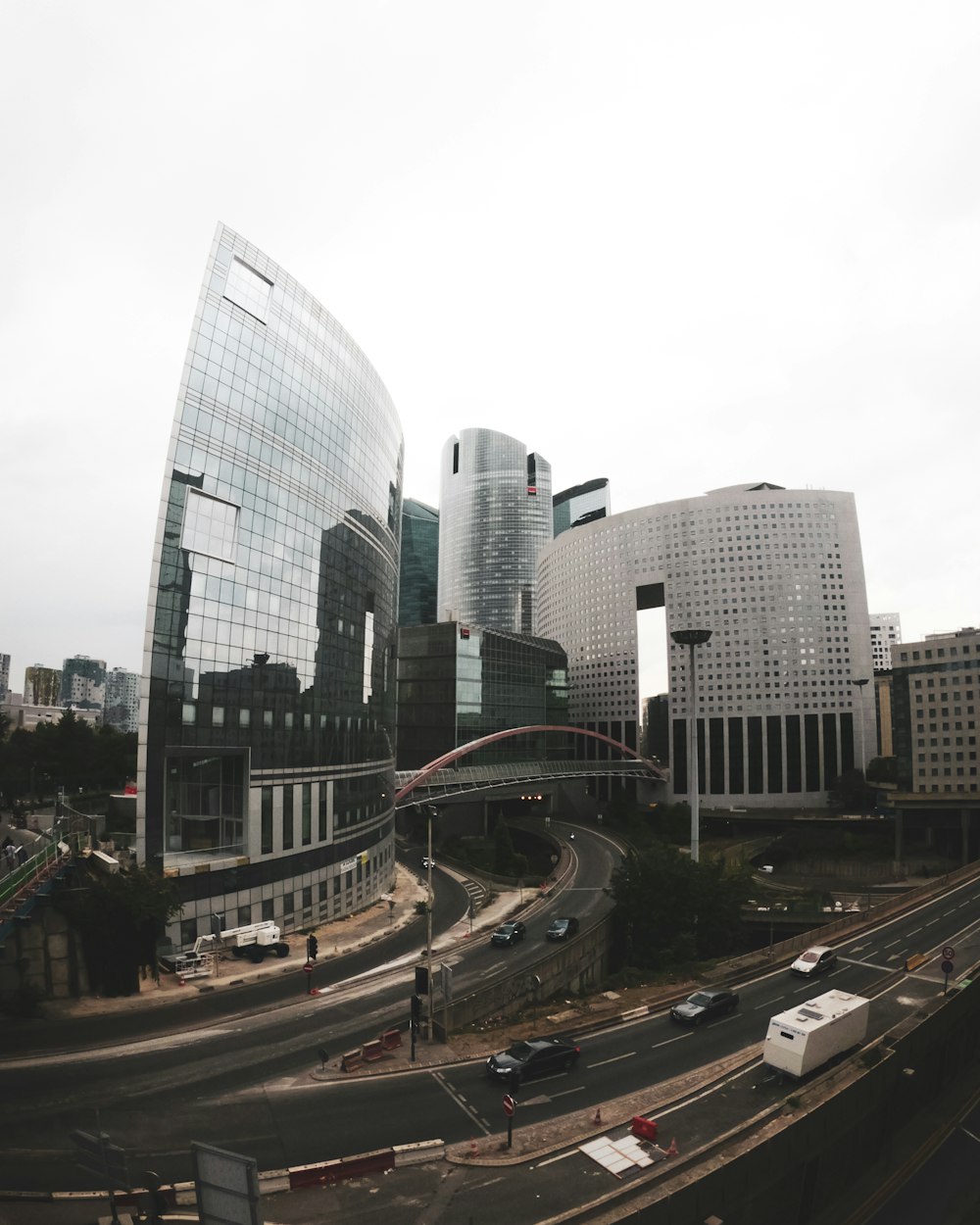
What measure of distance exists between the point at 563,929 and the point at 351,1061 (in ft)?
79.5

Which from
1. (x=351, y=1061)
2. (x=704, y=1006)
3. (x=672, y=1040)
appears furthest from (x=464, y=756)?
A: (x=351, y=1061)

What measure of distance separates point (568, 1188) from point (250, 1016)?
765 inches

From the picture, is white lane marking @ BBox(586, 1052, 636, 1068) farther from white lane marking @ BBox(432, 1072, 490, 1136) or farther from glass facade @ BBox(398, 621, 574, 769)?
glass facade @ BBox(398, 621, 574, 769)

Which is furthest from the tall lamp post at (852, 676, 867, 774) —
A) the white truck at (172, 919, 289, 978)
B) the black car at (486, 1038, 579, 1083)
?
the black car at (486, 1038, 579, 1083)

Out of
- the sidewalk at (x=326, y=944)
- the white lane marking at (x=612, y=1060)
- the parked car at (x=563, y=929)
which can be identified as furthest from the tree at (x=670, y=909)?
the white lane marking at (x=612, y=1060)

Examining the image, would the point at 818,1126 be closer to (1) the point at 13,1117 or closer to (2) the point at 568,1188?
(2) the point at 568,1188

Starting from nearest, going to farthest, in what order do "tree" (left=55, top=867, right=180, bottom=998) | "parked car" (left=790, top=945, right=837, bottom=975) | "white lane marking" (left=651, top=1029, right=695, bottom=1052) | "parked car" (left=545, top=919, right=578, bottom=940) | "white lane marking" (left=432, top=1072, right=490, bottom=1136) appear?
"white lane marking" (left=432, top=1072, right=490, bottom=1136), "white lane marking" (left=651, top=1029, right=695, bottom=1052), "tree" (left=55, top=867, right=180, bottom=998), "parked car" (left=790, top=945, right=837, bottom=975), "parked car" (left=545, top=919, right=578, bottom=940)

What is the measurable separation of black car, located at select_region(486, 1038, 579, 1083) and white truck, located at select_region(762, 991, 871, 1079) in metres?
7.57

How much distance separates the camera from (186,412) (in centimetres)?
4344

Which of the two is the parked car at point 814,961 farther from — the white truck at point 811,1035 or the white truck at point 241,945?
the white truck at point 241,945

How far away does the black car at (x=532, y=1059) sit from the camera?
26.7 m

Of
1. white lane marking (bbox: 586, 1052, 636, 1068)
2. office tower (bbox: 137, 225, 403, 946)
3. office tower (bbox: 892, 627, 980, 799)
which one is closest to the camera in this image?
white lane marking (bbox: 586, 1052, 636, 1068)

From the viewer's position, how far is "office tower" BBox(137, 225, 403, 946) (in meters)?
42.3

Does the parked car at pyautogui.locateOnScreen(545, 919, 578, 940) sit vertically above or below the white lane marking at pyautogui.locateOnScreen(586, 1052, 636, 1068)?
below
